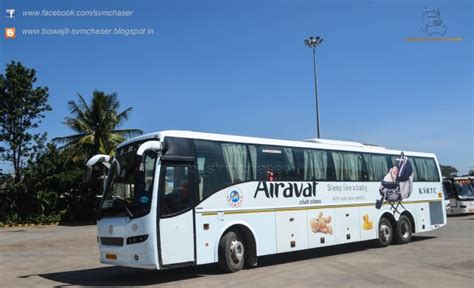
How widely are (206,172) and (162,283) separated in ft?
8.33

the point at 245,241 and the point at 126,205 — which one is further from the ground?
the point at 126,205

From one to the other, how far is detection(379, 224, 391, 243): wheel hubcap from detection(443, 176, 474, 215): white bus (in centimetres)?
1501

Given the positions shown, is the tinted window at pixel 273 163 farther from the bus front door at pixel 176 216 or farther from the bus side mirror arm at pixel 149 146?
the bus side mirror arm at pixel 149 146

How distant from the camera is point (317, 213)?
13.6 m

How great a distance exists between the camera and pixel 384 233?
52.0ft

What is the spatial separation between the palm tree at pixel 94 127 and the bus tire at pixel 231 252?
26.3m

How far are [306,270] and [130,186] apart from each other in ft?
14.5

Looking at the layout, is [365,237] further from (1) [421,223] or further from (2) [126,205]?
(2) [126,205]

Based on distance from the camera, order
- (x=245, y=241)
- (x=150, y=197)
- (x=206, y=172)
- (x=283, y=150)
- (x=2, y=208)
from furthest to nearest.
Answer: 1. (x=2, y=208)
2. (x=283, y=150)
3. (x=245, y=241)
4. (x=206, y=172)
5. (x=150, y=197)

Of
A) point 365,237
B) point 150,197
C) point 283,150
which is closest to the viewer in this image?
point 150,197

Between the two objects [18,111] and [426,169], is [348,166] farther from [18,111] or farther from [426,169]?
[18,111]

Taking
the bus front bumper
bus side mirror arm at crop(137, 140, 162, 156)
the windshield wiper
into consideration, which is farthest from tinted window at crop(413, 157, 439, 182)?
the windshield wiper

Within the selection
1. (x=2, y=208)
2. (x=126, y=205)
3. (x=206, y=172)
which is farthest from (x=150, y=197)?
(x=2, y=208)

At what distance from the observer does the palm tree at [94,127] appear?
36438mm
